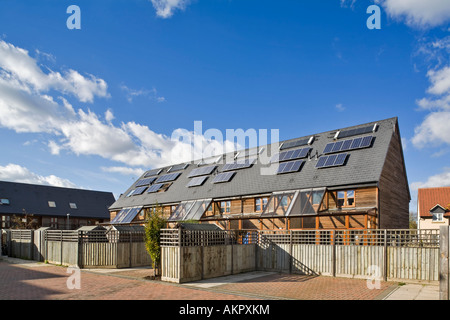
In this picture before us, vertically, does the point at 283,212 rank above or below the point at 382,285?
above

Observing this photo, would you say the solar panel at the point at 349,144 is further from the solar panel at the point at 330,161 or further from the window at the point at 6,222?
the window at the point at 6,222

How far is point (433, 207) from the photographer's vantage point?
44.3 metres

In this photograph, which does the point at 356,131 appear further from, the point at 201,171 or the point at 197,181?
the point at 201,171

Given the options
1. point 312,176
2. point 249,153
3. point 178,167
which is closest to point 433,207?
point 249,153

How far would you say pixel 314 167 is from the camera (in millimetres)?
26016

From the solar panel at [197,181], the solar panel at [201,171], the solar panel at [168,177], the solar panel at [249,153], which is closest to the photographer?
the solar panel at [197,181]

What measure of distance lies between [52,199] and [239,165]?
122 feet

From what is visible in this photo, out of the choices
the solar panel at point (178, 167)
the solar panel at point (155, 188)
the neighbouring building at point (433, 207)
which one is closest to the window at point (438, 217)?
the neighbouring building at point (433, 207)

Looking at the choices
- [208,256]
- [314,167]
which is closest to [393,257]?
[208,256]

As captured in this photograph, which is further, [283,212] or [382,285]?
[283,212]

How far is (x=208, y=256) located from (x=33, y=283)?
7.23 meters

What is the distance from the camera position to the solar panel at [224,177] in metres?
31.4

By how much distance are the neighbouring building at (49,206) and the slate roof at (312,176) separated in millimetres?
25416
